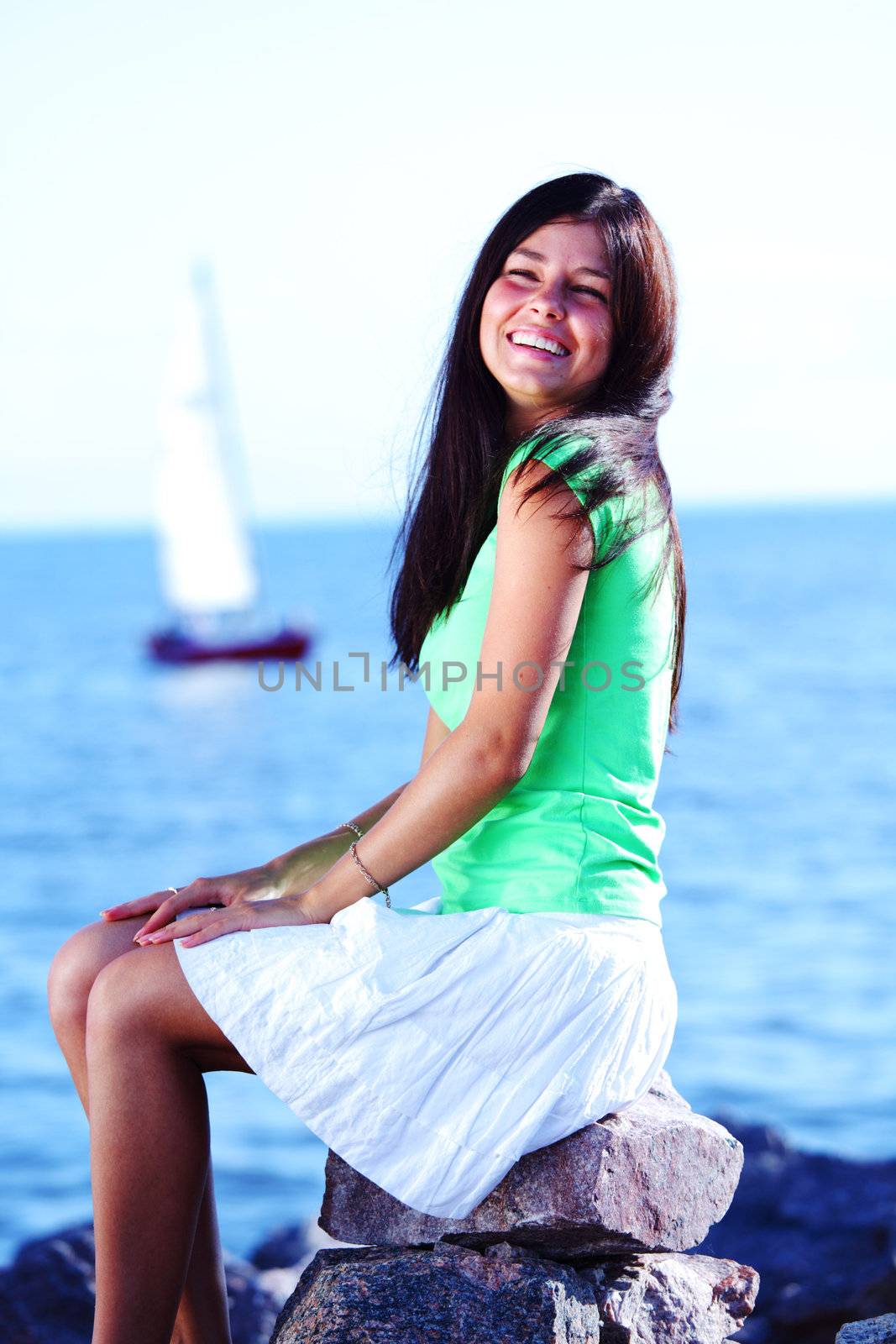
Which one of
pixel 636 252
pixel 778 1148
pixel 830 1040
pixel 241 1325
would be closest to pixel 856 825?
pixel 830 1040

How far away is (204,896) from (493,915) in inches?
19.5

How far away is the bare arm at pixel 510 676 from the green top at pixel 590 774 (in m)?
0.06

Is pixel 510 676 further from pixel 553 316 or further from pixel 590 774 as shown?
pixel 553 316

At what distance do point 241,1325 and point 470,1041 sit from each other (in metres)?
2.12

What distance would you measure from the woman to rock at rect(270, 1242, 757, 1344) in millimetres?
134

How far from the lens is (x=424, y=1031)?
6.53ft

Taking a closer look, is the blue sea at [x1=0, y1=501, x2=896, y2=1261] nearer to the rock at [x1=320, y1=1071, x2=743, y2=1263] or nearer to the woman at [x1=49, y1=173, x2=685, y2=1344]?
the woman at [x1=49, y1=173, x2=685, y2=1344]

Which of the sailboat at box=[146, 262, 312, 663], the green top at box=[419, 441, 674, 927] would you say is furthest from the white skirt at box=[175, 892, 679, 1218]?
the sailboat at box=[146, 262, 312, 663]

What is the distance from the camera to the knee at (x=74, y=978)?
2.21 metres

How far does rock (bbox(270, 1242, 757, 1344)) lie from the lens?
2078 millimetres

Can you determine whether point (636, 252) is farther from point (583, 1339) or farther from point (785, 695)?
point (785, 695)

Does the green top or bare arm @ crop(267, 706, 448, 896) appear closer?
the green top

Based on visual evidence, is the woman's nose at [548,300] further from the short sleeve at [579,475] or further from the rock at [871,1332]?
the rock at [871,1332]

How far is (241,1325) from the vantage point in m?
3.73
